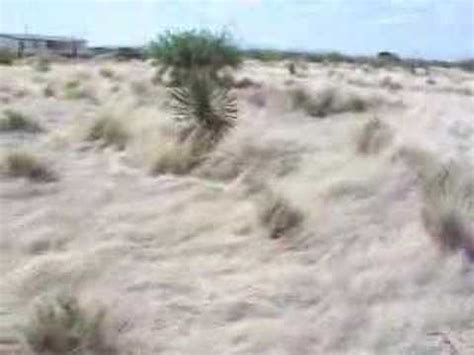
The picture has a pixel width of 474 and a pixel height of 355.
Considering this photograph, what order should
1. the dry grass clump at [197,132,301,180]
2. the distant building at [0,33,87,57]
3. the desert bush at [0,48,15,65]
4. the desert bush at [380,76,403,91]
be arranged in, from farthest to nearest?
1. the distant building at [0,33,87,57]
2. the desert bush at [0,48,15,65]
3. the desert bush at [380,76,403,91]
4. the dry grass clump at [197,132,301,180]

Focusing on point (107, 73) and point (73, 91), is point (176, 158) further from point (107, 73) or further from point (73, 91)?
point (107, 73)

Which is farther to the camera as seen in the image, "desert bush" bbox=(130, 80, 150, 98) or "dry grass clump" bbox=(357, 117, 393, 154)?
"desert bush" bbox=(130, 80, 150, 98)

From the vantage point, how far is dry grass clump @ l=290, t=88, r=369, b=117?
99.2 feet

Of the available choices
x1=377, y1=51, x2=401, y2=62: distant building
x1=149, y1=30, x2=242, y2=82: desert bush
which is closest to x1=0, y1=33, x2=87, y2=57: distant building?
x1=377, y1=51, x2=401, y2=62: distant building

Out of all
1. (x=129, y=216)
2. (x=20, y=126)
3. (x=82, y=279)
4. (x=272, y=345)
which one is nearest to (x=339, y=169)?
(x=129, y=216)

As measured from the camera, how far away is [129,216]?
41.3 ft

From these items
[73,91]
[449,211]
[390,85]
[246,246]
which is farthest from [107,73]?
[449,211]

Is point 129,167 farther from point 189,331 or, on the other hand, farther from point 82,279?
point 189,331

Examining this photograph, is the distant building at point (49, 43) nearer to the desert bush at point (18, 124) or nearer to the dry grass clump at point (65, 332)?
the desert bush at point (18, 124)

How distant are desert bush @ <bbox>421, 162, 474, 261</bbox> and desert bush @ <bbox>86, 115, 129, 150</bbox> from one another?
8710 millimetres

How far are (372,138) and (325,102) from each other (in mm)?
14342

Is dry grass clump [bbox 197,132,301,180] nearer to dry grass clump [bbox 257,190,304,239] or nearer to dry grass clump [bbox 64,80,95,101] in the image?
dry grass clump [bbox 257,190,304,239]

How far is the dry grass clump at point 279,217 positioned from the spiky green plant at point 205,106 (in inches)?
293

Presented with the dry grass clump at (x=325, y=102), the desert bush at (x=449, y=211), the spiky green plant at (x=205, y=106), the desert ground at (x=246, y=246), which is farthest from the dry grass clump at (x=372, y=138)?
the dry grass clump at (x=325, y=102)
